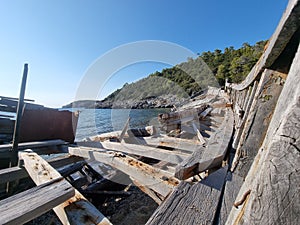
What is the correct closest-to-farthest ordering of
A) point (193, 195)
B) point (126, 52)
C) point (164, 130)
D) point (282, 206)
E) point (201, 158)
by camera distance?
point (282, 206)
point (193, 195)
point (201, 158)
point (164, 130)
point (126, 52)

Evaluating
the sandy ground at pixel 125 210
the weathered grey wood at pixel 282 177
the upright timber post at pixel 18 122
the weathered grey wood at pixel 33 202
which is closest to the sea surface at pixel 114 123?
the sandy ground at pixel 125 210

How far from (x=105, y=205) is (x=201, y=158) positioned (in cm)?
337

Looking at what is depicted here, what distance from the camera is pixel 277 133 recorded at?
494 mm

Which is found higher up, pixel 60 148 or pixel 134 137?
pixel 134 137

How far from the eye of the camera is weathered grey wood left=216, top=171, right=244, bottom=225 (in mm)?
909

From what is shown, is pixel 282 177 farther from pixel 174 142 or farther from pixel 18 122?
pixel 18 122

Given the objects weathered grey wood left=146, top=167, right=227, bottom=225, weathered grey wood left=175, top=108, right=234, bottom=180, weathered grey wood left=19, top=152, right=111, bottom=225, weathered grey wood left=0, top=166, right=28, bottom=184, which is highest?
weathered grey wood left=175, top=108, right=234, bottom=180

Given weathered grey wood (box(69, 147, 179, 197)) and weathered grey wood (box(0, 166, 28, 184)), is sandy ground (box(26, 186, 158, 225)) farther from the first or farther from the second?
weathered grey wood (box(69, 147, 179, 197))

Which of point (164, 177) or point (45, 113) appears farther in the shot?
point (45, 113)

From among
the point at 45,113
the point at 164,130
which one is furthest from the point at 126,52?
the point at 45,113

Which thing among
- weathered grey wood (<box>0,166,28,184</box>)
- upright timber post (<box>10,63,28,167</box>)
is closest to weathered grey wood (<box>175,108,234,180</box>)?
weathered grey wood (<box>0,166,28,184</box>)

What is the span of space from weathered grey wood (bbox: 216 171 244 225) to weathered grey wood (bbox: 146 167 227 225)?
39 millimetres

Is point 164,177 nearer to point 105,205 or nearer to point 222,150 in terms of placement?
point 222,150

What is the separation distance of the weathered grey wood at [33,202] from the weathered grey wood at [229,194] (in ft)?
3.92
